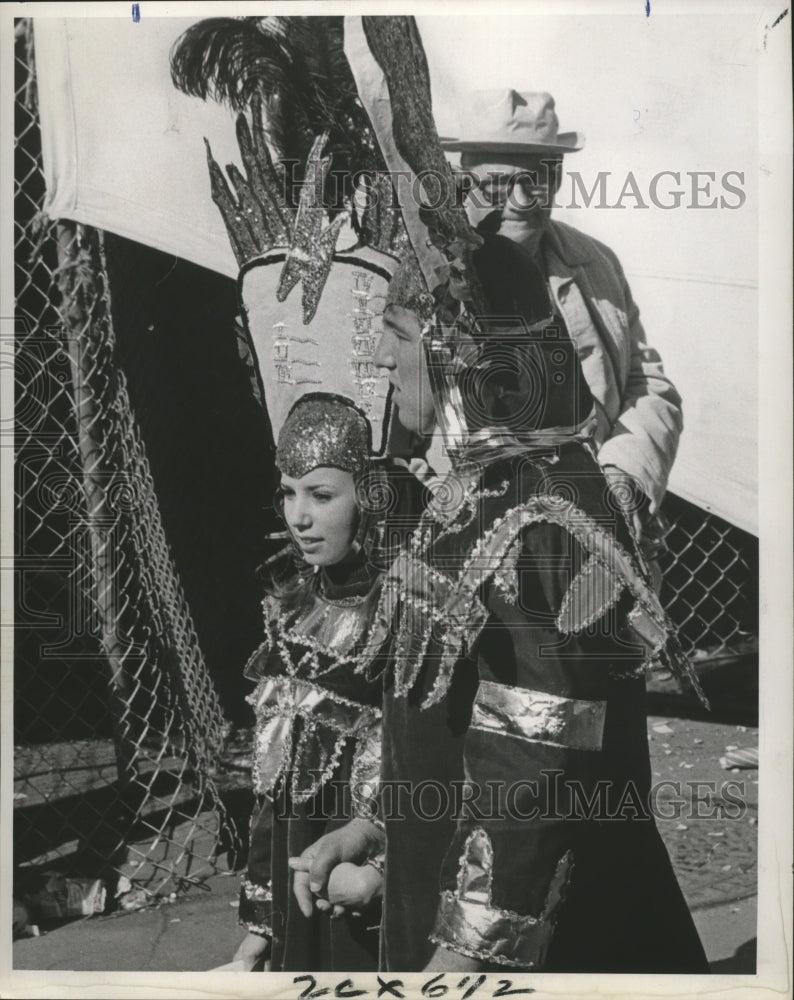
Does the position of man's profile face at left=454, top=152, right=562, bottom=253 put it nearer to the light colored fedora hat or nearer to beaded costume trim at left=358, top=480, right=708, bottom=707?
the light colored fedora hat

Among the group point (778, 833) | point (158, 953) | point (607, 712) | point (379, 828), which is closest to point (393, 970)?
point (379, 828)

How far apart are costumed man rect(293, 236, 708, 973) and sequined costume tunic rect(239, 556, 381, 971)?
0.06 metres

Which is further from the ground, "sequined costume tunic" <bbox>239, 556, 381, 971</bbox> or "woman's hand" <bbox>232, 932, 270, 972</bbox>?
"sequined costume tunic" <bbox>239, 556, 381, 971</bbox>

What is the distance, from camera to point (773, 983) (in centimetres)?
279

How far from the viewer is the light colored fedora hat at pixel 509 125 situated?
271 centimetres

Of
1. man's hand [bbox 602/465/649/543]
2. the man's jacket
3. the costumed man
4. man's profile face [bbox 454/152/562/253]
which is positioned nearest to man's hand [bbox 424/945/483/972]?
the costumed man

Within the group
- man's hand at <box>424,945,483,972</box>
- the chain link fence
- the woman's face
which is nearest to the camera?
man's hand at <box>424,945,483,972</box>

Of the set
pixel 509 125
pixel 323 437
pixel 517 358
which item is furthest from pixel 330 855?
pixel 509 125

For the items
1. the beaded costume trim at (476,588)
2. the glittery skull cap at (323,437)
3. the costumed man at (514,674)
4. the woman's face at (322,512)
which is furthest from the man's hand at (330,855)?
the glittery skull cap at (323,437)

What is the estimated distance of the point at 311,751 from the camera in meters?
2.72

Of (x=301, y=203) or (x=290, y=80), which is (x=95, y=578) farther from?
(x=290, y=80)

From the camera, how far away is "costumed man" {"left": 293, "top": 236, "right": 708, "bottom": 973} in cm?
260

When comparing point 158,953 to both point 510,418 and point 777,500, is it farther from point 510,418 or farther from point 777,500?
point 777,500

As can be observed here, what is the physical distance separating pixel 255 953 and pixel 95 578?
3.35ft
